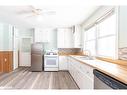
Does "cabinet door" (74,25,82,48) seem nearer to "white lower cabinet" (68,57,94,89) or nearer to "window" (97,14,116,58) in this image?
"window" (97,14,116,58)

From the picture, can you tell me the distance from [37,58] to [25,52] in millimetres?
1508

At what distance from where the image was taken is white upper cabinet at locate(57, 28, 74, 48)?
23.2ft

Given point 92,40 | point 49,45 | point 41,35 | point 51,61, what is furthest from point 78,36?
point 41,35

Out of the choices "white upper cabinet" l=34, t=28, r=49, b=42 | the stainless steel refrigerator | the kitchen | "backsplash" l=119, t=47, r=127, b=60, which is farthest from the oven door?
"backsplash" l=119, t=47, r=127, b=60

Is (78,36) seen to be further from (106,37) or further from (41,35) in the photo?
(106,37)

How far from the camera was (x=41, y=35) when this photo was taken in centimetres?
719

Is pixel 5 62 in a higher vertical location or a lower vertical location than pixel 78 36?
lower

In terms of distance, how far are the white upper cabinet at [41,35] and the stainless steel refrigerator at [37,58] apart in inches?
25.1

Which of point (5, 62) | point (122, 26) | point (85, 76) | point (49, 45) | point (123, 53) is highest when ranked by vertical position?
point (122, 26)

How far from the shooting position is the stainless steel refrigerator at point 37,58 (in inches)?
255

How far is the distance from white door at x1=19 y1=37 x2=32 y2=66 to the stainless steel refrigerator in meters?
1.25

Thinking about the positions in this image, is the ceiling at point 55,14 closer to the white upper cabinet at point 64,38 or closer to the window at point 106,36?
the window at point 106,36

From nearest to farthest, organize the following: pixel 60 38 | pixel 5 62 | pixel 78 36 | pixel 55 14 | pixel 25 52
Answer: pixel 55 14 → pixel 5 62 → pixel 78 36 → pixel 60 38 → pixel 25 52
